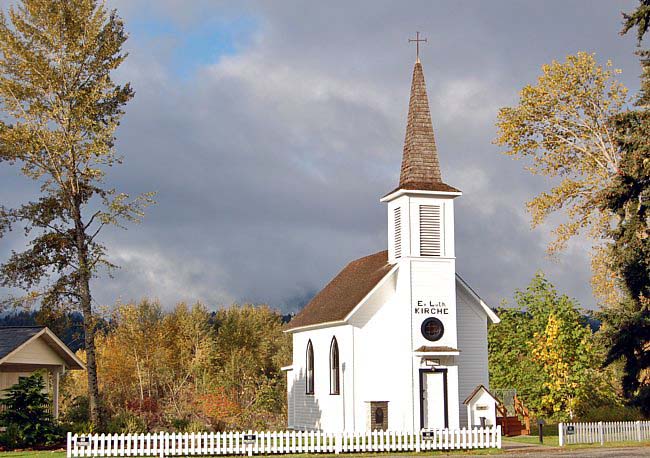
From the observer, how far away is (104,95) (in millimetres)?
32625

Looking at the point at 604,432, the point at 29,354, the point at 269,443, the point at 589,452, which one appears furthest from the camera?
the point at 29,354

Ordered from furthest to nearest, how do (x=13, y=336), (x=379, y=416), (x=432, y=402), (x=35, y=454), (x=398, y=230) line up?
(x=398, y=230) < (x=13, y=336) < (x=379, y=416) < (x=432, y=402) < (x=35, y=454)

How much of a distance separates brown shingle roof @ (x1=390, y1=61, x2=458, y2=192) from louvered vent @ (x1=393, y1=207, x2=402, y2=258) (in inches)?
43.9

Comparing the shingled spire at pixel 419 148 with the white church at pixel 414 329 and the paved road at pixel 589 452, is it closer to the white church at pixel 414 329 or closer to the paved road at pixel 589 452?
the white church at pixel 414 329

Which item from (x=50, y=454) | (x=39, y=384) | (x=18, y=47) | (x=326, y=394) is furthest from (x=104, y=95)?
(x=326, y=394)

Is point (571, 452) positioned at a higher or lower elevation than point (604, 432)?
lower

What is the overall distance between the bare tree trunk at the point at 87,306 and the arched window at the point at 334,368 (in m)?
9.94

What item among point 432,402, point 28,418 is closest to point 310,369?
point 432,402

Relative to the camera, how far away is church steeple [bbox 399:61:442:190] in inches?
1439

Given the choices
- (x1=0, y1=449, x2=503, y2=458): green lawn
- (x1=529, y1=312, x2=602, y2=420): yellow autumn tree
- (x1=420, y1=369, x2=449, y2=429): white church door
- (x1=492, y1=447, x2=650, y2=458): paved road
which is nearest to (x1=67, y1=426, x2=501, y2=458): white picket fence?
(x1=0, y1=449, x2=503, y2=458): green lawn

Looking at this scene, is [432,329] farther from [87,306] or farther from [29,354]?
[29,354]

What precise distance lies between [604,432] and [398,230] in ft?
36.8

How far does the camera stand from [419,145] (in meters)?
37.0

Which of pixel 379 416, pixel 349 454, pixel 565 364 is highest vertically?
pixel 565 364
